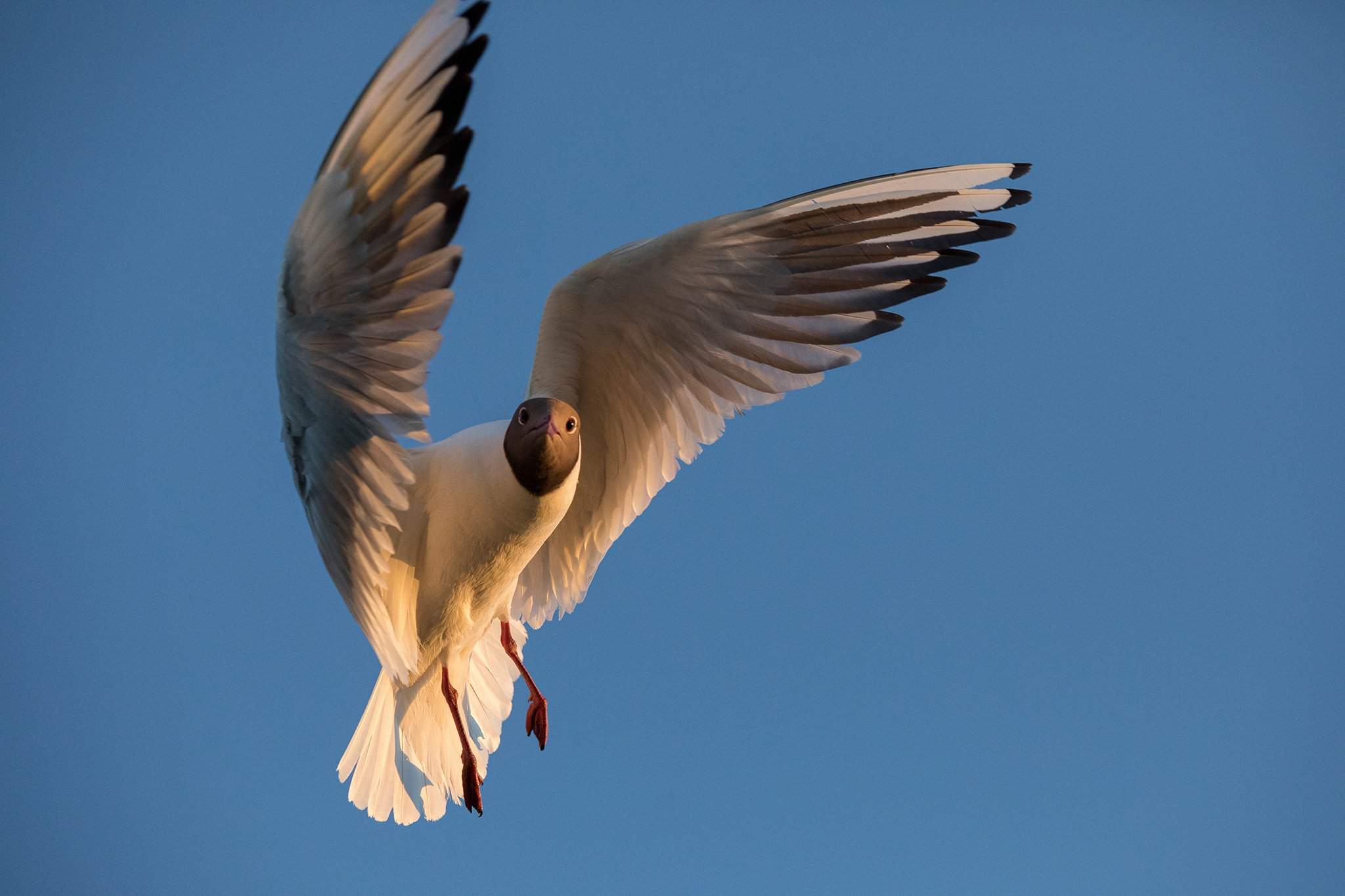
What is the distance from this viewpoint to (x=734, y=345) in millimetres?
3699

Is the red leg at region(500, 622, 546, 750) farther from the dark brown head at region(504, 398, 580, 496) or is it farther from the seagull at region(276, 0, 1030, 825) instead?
the dark brown head at region(504, 398, 580, 496)

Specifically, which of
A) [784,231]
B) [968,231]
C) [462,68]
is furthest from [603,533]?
[462,68]

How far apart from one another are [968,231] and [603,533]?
1.37 meters

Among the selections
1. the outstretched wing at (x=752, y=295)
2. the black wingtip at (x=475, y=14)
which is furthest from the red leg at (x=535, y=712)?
the black wingtip at (x=475, y=14)

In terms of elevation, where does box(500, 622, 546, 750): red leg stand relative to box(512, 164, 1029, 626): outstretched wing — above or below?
below

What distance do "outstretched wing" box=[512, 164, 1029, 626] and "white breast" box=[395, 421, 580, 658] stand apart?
1.03ft

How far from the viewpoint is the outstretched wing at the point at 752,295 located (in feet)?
11.6

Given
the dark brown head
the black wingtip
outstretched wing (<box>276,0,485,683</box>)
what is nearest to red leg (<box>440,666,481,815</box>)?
the dark brown head

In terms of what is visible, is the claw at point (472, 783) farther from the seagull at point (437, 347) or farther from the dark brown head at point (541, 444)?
the dark brown head at point (541, 444)

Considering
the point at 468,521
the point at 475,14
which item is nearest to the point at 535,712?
the point at 468,521

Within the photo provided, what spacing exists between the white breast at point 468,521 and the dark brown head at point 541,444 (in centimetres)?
4

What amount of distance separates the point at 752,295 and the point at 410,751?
1653 millimetres

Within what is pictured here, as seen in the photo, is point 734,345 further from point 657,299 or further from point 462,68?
point 462,68

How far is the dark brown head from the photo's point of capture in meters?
3.24
